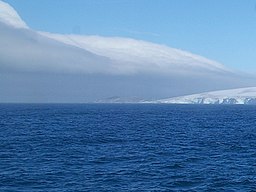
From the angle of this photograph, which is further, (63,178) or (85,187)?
(63,178)

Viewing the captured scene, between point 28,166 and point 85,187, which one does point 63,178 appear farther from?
point 28,166

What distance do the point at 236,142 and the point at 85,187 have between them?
1419 inches

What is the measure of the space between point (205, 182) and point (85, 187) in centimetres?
1015

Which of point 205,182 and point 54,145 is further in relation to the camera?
point 54,145

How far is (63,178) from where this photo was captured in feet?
116

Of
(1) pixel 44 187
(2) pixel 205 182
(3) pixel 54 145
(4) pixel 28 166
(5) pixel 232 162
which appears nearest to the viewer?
(1) pixel 44 187

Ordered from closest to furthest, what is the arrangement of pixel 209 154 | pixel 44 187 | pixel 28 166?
pixel 44 187
pixel 28 166
pixel 209 154

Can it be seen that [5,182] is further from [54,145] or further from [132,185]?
[54,145]

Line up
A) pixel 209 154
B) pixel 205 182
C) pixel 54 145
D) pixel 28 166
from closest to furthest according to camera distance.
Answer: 1. pixel 205 182
2. pixel 28 166
3. pixel 209 154
4. pixel 54 145

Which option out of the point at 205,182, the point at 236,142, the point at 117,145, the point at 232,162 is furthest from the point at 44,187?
the point at 236,142

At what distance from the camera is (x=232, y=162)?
4434 centimetres

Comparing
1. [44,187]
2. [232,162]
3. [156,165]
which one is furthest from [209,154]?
[44,187]

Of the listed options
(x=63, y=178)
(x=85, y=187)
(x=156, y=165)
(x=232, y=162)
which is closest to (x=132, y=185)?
(x=85, y=187)

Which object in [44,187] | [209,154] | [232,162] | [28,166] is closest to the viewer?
[44,187]
